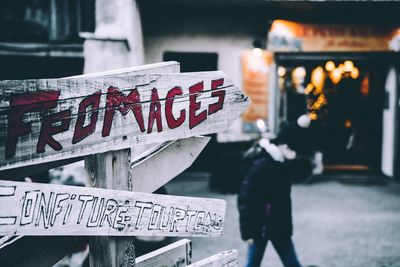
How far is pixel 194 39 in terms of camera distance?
1006 cm

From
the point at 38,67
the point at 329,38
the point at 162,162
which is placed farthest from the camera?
the point at 329,38

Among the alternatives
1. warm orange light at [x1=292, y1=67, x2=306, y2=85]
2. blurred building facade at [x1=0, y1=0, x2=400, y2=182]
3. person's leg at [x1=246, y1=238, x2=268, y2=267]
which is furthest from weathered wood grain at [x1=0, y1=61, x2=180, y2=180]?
warm orange light at [x1=292, y1=67, x2=306, y2=85]

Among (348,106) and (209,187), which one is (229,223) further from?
(348,106)

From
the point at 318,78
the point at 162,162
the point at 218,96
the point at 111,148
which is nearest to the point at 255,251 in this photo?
the point at 162,162

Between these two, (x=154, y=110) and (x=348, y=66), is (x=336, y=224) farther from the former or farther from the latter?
(x=154, y=110)

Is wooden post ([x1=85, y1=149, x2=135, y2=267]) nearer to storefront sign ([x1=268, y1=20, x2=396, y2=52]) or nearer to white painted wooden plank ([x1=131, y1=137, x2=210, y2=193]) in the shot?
white painted wooden plank ([x1=131, y1=137, x2=210, y2=193])

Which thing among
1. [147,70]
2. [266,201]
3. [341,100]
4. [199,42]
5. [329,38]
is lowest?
[266,201]

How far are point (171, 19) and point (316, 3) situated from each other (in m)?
3.15

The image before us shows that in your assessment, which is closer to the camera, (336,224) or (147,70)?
(147,70)

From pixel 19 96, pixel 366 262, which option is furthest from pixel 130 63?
pixel 19 96

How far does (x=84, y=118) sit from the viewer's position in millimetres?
1737

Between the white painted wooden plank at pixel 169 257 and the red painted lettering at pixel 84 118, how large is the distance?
28.4 inches

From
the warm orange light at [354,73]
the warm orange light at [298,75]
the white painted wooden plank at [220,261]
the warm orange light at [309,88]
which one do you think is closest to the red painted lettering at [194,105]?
the white painted wooden plank at [220,261]

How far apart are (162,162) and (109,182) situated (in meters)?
0.32
